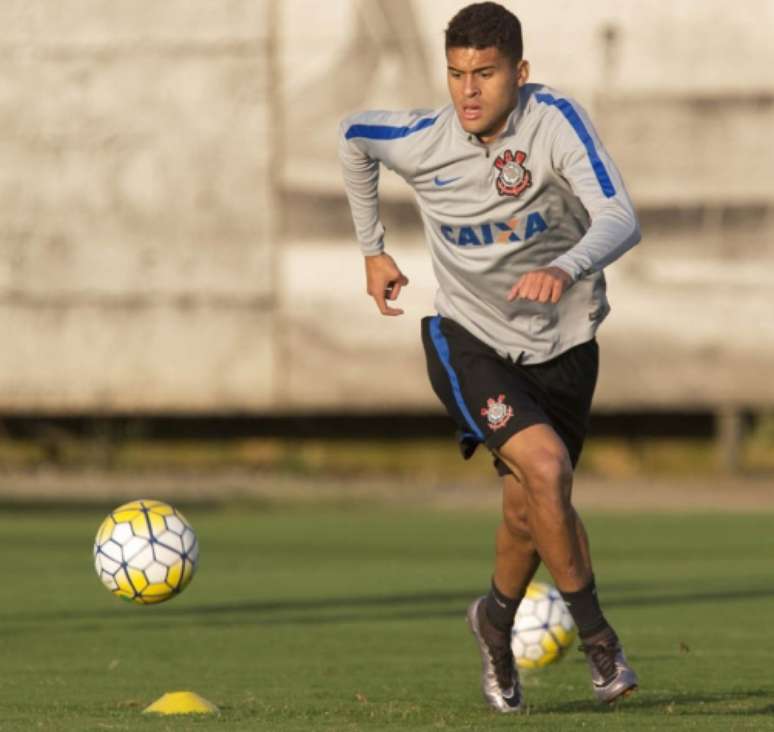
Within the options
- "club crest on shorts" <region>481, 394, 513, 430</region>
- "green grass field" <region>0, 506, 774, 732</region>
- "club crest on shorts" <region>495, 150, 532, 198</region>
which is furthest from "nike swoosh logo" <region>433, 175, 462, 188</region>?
"green grass field" <region>0, 506, 774, 732</region>

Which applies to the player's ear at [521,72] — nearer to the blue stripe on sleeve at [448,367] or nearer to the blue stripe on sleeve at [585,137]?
the blue stripe on sleeve at [585,137]

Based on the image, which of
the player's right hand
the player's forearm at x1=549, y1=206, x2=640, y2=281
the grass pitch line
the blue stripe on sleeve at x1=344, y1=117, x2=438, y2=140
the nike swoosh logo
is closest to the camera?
the player's forearm at x1=549, y1=206, x2=640, y2=281

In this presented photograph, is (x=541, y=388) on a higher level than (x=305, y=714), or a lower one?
higher

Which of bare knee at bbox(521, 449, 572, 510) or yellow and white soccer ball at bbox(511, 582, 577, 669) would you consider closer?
bare knee at bbox(521, 449, 572, 510)

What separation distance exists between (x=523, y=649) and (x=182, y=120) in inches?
794

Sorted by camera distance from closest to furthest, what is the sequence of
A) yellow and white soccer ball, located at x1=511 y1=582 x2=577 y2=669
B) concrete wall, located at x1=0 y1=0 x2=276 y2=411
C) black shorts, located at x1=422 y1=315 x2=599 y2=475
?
1. black shorts, located at x1=422 y1=315 x2=599 y2=475
2. yellow and white soccer ball, located at x1=511 y1=582 x2=577 y2=669
3. concrete wall, located at x1=0 y1=0 x2=276 y2=411

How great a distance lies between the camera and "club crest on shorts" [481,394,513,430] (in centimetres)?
715

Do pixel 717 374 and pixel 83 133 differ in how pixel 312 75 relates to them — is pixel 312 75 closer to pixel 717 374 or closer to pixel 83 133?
pixel 83 133

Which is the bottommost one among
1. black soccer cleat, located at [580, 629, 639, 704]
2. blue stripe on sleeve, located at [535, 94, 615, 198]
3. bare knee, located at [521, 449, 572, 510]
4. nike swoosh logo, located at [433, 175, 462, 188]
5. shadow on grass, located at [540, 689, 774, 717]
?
shadow on grass, located at [540, 689, 774, 717]

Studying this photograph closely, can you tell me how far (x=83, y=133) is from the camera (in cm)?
2850

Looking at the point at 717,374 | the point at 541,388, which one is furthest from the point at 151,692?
the point at 717,374

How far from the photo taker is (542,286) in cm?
639

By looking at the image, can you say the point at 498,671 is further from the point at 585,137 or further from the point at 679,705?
the point at 585,137

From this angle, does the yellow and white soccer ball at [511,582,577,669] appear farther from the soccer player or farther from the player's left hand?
the player's left hand
